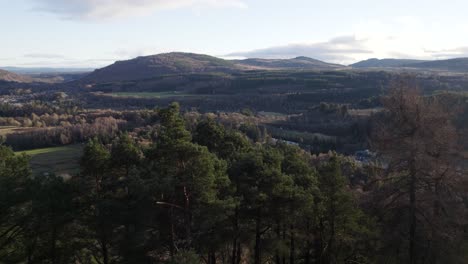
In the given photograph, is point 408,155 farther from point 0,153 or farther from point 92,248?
point 0,153

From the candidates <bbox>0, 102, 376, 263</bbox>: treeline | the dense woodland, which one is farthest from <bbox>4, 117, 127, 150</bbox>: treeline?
the dense woodland

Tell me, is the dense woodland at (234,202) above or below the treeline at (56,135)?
above

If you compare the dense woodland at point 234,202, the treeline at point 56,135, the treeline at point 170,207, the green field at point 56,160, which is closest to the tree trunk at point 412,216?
the dense woodland at point 234,202

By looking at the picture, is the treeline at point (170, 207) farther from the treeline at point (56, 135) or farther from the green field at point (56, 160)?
the treeline at point (56, 135)

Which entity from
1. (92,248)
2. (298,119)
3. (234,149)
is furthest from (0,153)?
(298,119)

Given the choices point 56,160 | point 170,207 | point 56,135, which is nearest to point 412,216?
point 170,207
